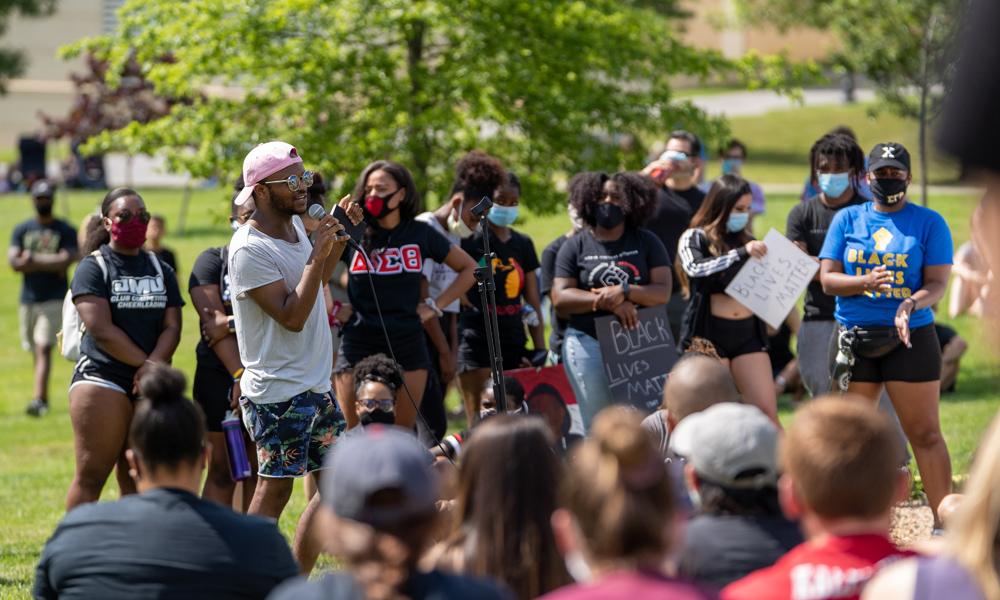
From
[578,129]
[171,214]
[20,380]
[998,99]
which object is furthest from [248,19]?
[171,214]

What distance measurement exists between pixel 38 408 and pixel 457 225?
7.32 metres

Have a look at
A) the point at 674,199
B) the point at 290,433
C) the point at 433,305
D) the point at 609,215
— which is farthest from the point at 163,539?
the point at 674,199

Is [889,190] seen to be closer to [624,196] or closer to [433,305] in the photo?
[624,196]

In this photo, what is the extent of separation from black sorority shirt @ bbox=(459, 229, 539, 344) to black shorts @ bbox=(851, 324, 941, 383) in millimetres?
2561

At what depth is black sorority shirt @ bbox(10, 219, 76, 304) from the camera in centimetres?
1357

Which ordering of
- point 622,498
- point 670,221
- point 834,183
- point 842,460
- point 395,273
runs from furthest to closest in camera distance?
point 670,221 → point 834,183 → point 395,273 → point 842,460 → point 622,498

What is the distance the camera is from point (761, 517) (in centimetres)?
369

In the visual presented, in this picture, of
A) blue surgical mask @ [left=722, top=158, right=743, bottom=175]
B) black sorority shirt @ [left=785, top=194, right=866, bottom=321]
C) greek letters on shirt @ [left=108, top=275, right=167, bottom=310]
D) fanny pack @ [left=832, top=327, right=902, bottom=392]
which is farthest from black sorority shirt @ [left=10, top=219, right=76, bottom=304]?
fanny pack @ [left=832, top=327, right=902, bottom=392]

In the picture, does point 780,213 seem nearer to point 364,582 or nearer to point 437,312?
point 437,312

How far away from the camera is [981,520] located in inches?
101

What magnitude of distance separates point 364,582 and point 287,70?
33.6 feet

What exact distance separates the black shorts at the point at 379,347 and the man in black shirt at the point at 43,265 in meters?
6.57

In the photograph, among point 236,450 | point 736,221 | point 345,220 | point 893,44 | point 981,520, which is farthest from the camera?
point 893,44

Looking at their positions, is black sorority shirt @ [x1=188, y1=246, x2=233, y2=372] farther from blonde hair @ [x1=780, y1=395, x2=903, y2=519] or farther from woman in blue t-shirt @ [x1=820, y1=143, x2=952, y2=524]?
blonde hair @ [x1=780, y1=395, x2=903, y2=519]
